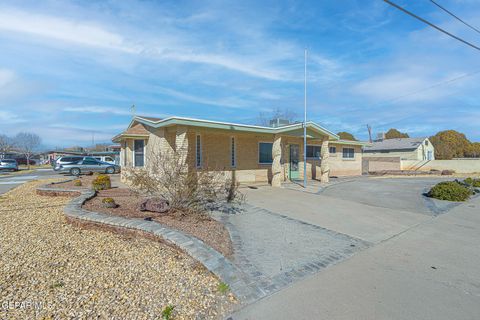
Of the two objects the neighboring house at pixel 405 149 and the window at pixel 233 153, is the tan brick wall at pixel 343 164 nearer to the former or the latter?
the window at pixel 233 153

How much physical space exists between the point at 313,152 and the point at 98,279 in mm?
17378

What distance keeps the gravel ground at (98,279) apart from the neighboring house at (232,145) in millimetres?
5253

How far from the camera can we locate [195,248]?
454 centimetres

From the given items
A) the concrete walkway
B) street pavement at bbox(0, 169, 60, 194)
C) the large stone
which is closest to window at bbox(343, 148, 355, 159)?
the concrete walkway

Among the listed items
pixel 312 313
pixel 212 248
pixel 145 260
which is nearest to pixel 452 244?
pixel 312 313

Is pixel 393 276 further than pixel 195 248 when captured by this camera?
No

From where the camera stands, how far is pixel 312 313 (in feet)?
10.4

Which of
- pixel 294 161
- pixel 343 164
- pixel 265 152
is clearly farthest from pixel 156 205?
pixel 343 164

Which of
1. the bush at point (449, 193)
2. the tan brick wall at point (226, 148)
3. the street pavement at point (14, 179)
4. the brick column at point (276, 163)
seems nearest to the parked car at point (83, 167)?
the street pavement at point (14, 179)

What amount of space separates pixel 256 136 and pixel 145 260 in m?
11.3

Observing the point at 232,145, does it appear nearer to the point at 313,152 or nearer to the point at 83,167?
the point at 313,152

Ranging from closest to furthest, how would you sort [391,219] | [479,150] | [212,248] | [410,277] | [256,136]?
1. [410,277]
2. [212,248]
3. [391,219]
4. [256,136]
5. [479,150]

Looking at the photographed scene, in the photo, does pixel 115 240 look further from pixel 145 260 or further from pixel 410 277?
pixel 410 277

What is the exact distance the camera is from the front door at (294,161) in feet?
56.8
